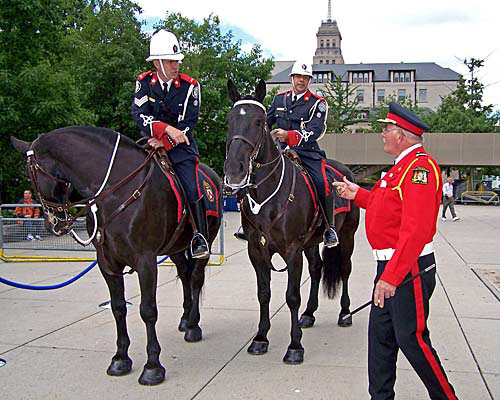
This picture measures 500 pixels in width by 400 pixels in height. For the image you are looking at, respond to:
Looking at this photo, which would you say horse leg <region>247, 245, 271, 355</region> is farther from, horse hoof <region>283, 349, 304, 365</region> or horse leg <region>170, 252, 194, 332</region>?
horse leg <region>170, 252, 194, 332</region>

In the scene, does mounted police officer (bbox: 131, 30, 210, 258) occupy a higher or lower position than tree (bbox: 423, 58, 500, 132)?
lower

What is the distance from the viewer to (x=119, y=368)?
4.76m

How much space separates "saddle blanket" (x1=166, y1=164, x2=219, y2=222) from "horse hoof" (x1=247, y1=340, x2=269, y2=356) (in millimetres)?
1483

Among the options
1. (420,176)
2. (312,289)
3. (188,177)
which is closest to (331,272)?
(312,289)

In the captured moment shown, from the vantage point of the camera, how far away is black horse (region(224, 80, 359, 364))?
15.4 feet

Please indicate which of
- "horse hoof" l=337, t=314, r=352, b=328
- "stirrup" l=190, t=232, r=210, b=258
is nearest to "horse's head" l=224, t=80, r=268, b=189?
"stirrup" l=190, t=232, r=210, b=258

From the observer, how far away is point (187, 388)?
4.45 m

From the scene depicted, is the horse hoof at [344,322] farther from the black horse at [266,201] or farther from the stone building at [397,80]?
the stone building at [397,80]

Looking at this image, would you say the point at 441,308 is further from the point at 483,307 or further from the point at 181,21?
the point at 181,21

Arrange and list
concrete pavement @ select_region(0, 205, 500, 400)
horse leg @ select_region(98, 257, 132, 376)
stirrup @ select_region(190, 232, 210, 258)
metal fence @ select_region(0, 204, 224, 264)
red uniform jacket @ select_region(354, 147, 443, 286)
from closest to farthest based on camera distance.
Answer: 1. red uniform jacket @ select_region(354, 147, 443, 286)
2. concrete pavement @ select_region(0, 205, 500, 400)
3. horse leg @ select_region(98, 257, 132, 376)
4. stirrup @ select_region(190, 232, 210, 258)
5. metal fence @ select_region(0, 204, 224, 264)

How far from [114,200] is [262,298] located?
1879mm

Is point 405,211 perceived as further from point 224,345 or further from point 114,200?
point 224,345

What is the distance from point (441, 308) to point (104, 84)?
18.8 m

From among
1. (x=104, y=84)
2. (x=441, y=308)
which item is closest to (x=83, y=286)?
(x=441, y=308)
